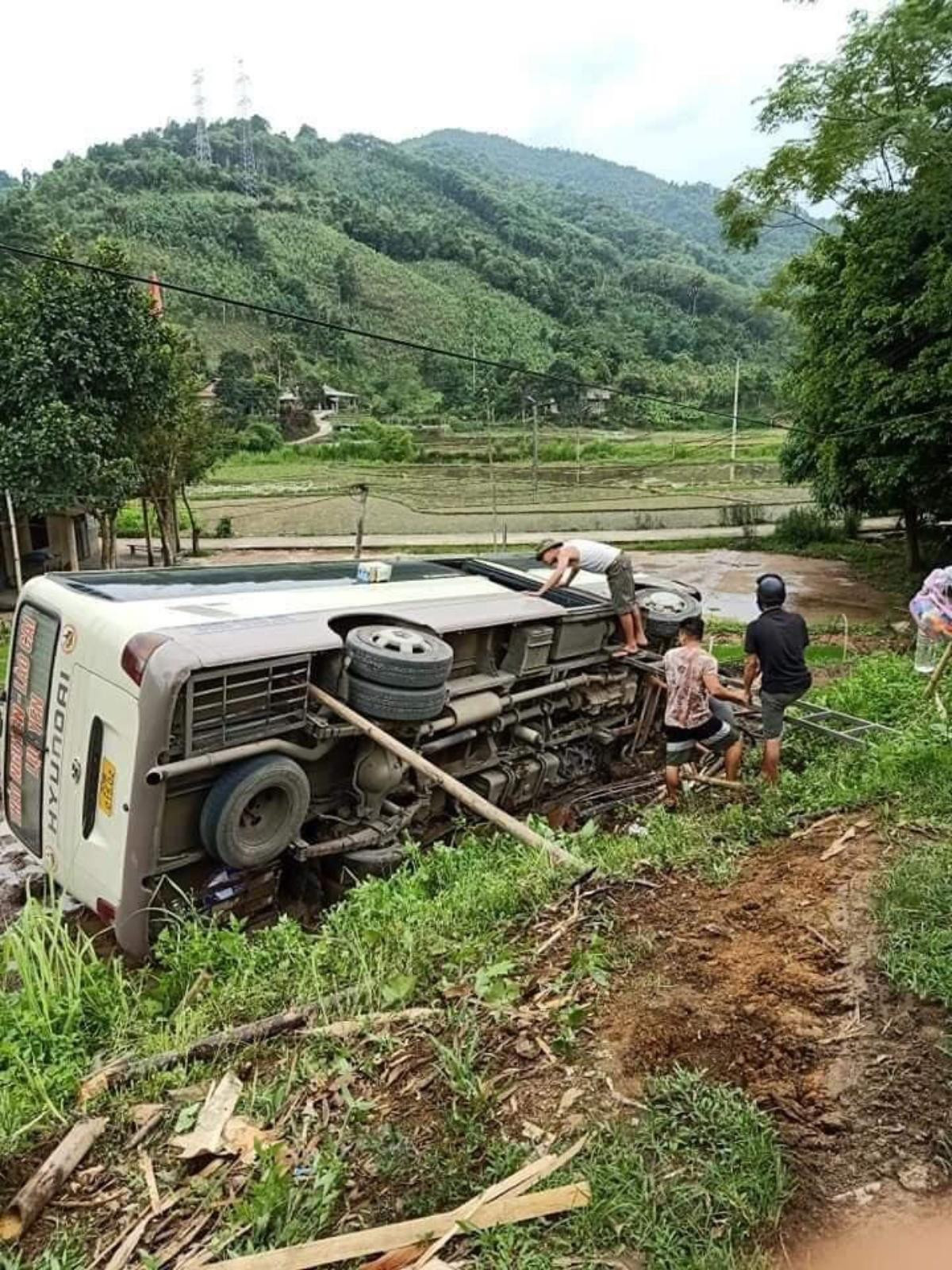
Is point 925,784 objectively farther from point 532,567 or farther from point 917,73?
point 917,73

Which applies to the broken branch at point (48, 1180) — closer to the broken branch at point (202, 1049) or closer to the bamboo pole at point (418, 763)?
the broken branch at point (202, 1049)

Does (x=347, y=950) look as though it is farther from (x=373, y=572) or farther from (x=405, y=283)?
(x=405, y=283)

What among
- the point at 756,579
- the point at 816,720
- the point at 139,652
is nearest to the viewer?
the point at 139,652

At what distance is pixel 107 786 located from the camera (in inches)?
203

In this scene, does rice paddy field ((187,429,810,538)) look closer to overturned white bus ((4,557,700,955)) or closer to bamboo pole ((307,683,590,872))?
overturned white bus ((4,557,700,955))

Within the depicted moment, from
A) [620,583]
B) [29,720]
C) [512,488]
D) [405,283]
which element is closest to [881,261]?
[620,583]

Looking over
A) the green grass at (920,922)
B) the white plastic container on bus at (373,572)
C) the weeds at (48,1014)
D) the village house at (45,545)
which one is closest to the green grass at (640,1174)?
the green grass at (920,922)

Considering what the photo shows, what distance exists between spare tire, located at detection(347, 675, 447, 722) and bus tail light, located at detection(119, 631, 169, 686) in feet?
4.06

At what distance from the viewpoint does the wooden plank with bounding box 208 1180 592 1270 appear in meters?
2.36

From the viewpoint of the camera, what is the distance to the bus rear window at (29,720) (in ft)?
18.7

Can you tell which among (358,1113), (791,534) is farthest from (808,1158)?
(791,534)

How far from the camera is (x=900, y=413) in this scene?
17.8 meters

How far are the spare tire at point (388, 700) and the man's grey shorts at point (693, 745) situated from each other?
86.2 inches

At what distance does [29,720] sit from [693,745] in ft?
15.2
